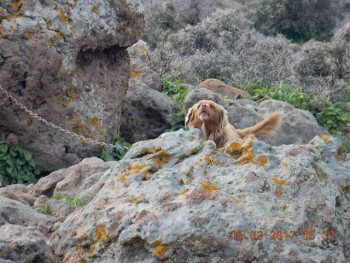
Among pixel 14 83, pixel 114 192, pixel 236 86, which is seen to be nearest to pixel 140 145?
pixel 114 192

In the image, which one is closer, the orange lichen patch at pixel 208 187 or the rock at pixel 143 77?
the orange lichen patch at pixel 208 187

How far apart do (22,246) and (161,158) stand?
98 centimetres

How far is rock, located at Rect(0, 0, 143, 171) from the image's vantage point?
923 cm

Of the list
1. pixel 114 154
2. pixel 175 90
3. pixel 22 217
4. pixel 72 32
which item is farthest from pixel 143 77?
pixel 22 217

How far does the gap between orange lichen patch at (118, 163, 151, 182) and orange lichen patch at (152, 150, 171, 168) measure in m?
0.08

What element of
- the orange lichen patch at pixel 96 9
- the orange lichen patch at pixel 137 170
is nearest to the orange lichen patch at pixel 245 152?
the orange lichen patch at pixel 137 170

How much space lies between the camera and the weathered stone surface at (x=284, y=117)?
10.9m

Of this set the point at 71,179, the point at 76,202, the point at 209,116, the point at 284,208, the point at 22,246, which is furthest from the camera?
Result: the point at 209,116

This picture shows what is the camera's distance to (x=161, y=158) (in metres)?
5.25

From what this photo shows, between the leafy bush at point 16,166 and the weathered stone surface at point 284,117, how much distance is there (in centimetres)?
247

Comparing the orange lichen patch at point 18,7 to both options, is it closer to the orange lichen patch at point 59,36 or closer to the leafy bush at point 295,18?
the orange lichen patch at point 59,36

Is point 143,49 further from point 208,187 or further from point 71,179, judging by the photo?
point 208,187

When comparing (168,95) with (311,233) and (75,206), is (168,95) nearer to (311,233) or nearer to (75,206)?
(75,206)

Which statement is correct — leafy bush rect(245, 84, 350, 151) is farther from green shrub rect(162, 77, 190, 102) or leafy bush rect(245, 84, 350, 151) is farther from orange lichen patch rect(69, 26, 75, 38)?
orange lichen patch rect(69, 26, 75, 38)
